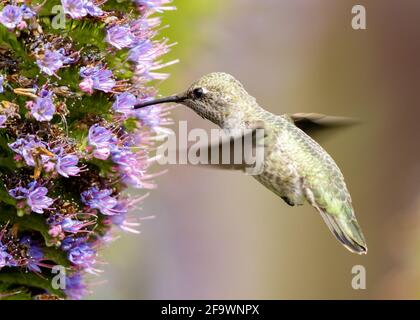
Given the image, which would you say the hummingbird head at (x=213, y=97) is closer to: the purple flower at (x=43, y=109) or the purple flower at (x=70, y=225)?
the purple flower at (x=43, y=109)

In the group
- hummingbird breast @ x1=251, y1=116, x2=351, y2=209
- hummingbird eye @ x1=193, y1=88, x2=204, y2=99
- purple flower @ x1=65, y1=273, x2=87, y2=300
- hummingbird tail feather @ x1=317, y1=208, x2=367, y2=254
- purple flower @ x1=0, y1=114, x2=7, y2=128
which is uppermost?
hummingbird eye @ x1=193, y1=88, x2=204, y2=99

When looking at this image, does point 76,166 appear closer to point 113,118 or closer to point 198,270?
point 113,118

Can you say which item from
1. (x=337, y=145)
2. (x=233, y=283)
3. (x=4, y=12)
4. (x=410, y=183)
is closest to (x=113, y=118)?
(x=4, y=12)

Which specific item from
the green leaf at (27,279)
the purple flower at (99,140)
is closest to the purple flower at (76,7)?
the purple flower at (99,140)

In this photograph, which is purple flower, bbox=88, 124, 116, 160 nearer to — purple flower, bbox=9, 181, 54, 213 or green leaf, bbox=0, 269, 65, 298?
purple flower, bbox=9, 181, 54, 213

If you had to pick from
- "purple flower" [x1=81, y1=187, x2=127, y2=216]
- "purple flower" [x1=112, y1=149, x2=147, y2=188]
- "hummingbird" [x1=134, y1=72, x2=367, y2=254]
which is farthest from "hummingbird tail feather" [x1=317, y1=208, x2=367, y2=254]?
"purple flower" [x1=81, y1=187, x2=127, y2=216]

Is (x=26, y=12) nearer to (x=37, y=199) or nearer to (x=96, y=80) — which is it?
(x=96, y=80)
